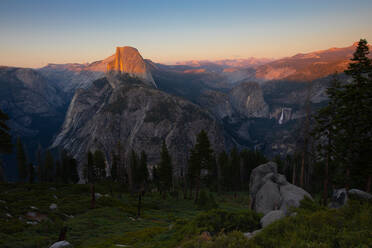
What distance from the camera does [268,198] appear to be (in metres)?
28.1

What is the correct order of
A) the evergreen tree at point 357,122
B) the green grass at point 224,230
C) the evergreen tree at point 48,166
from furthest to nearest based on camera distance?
the evergreen tree at point 48,166 → the evergreen tree at point 357,122 → the green grass at point 224,230

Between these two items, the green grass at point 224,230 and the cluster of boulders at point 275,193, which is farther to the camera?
the cluster of boulders at point 275,193

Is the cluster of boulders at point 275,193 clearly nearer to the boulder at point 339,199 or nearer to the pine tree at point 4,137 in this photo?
the boulder at point 339,199

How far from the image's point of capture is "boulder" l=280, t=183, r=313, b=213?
75.2 ft

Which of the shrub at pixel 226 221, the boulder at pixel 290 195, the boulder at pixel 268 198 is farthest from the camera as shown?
the boulder at pixel 268 198

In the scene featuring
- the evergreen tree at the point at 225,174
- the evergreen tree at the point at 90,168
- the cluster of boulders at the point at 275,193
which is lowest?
the evergreen tree at the point at 225,174

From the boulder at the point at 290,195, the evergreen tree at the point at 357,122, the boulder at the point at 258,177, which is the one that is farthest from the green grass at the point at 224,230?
the boulder at the point at 258,177

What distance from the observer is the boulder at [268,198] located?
2695 cm

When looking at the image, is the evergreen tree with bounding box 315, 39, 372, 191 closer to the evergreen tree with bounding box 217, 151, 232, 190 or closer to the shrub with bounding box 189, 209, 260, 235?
the shrub with bounding box 189, 209, 260, 235

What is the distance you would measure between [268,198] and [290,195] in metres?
3.78


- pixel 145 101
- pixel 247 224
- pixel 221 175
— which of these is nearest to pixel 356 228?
pixel 247 224

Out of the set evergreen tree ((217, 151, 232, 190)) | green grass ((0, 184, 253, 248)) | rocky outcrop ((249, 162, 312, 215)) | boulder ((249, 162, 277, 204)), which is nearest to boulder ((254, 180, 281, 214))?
rocky outcrop ((249, 162, 312, 215))

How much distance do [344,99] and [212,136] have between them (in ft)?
541

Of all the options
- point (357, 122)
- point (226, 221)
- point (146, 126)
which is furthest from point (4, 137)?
point (146, 126)
